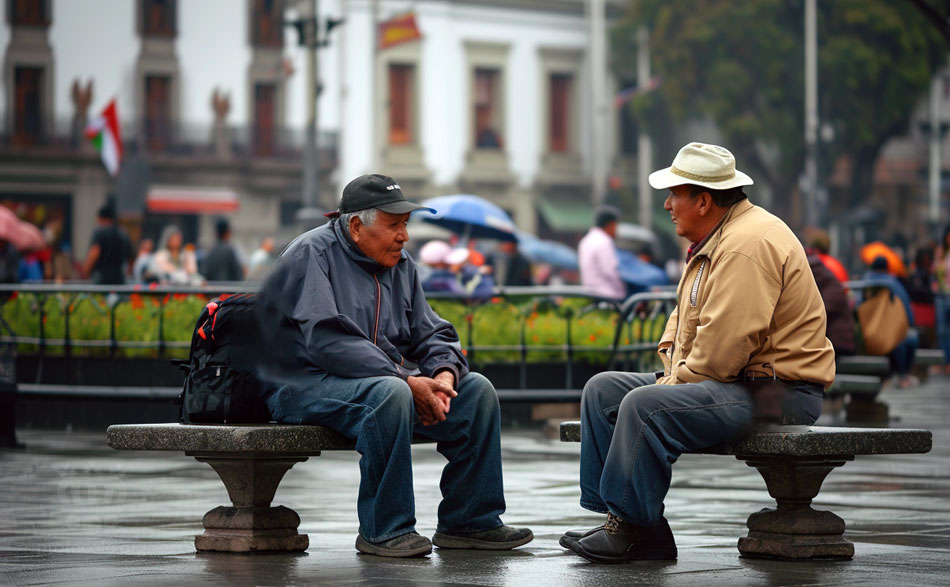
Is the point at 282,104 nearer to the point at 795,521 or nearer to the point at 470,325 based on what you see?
the point at 470,325

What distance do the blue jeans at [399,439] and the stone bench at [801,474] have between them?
3.02ft

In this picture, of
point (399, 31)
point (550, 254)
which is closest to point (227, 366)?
point (550, 254)

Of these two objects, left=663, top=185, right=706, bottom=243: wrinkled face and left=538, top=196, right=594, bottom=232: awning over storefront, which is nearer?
left=663, top=185, right=706, bottom=243: wrinkled face

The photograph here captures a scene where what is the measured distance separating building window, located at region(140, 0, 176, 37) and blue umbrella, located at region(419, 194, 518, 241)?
1197 inches

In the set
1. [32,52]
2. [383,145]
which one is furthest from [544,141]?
[32,52]

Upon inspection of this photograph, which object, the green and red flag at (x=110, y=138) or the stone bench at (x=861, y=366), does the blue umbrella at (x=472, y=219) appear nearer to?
the stone bench at (x=861, y=366)

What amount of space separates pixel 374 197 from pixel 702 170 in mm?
1299

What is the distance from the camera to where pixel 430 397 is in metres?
7.00

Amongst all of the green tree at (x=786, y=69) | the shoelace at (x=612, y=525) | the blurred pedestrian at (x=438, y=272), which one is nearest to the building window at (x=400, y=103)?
the green tree at (x=786, y=69)

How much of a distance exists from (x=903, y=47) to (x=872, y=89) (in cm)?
162

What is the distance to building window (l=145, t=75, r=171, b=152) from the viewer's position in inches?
1988

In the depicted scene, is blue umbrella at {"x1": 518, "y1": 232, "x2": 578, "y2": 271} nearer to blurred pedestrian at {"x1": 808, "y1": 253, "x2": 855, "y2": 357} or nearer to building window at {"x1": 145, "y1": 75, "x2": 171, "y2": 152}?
building window at {"x1": 145, "y1": 75, "x2": 171, "y2": 152}

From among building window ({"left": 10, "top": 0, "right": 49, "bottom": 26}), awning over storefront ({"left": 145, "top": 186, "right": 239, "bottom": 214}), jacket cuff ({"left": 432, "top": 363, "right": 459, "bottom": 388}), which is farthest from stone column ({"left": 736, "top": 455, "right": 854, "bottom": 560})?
building window ({"left": 10, "top": 0, "right": 49, "bottom": 26})

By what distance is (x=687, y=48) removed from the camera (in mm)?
52156
